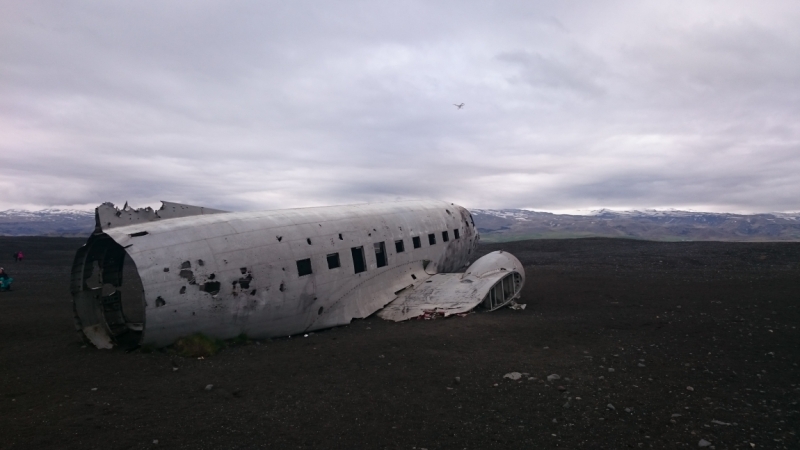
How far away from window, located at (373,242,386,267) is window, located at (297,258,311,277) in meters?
3.85

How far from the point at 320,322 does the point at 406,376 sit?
584 cm

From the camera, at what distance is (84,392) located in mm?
10953

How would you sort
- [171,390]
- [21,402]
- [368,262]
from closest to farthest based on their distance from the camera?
[21,402]
[171,390]
[368,262]

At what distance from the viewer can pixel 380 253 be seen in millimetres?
19859

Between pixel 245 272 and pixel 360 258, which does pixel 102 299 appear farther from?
pixel 360 258

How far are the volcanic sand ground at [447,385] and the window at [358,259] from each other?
2.20 metres

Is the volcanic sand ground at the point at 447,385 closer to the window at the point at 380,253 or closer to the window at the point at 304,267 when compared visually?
the window at the point at 304,267

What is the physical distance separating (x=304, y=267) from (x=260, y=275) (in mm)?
1767

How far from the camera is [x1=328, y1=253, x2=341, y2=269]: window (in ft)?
56.6

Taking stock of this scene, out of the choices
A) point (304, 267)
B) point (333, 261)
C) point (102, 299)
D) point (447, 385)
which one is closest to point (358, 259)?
point (333, 261)

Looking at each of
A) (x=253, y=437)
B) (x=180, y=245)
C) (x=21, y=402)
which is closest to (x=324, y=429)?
(x=253, y=437)

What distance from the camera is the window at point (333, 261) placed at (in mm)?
17258

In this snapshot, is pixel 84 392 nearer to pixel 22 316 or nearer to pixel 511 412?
pixel 511 412

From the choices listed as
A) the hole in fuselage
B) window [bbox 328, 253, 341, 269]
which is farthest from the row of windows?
the hole in fuselage
